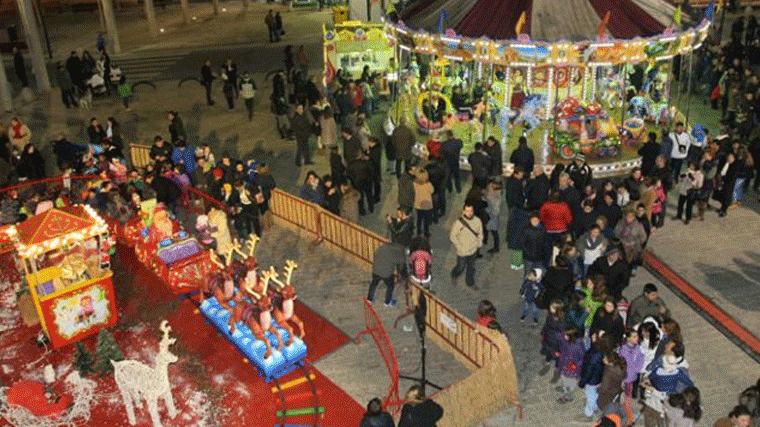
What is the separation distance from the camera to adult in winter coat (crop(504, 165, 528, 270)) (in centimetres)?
1324

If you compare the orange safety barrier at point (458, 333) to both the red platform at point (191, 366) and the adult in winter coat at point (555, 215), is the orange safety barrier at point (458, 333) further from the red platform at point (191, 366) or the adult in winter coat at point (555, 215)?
the adult in winter coat at point (555, 215)

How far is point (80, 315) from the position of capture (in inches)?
504

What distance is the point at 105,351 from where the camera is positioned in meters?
11.7

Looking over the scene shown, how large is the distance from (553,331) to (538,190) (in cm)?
440

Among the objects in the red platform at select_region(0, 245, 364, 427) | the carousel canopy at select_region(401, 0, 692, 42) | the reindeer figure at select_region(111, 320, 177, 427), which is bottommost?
the red platform at select_region(0, 245, 364, 427)

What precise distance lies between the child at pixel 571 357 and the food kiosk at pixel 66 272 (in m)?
7.02

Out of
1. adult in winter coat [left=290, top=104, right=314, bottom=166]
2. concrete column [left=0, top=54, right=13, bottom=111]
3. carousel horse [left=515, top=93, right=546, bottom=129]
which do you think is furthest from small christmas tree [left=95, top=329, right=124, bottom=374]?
concrete column [left=0, top=54, right=13, bottom=111]

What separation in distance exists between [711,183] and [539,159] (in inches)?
174

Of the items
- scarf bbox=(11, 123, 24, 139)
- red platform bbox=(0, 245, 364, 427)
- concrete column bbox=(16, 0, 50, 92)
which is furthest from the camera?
concrete column bbox=(16, 0, 50, 92)

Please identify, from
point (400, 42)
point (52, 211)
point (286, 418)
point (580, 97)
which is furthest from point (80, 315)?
point (580, 97)

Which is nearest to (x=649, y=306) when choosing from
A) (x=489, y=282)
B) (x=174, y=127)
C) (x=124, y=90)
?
(x=489, y=282)

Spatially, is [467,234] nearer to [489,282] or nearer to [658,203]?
[489,282]

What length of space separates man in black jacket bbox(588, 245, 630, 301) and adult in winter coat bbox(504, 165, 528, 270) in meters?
1.41

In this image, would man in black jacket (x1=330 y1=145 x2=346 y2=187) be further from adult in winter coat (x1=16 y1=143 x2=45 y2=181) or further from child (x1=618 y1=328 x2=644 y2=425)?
child (x1=618 y1=328 x2=644 y2=425)
